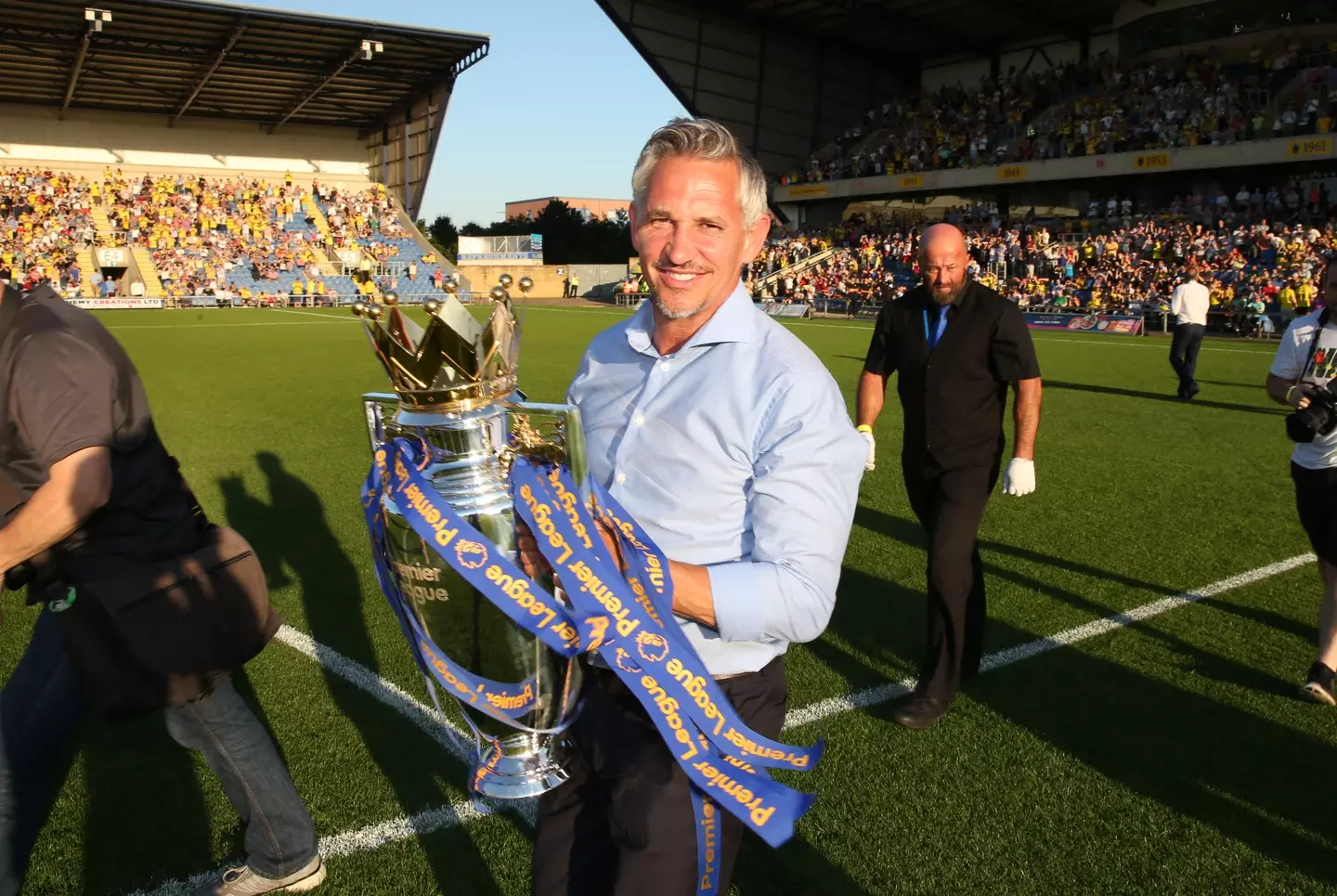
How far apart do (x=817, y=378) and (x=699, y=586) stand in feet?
1.39

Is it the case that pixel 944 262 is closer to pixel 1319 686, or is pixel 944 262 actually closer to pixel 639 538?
pixel 1319 686

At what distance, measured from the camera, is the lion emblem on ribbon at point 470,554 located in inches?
53.3

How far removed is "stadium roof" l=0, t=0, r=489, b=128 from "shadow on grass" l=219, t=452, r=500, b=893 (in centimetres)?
3584

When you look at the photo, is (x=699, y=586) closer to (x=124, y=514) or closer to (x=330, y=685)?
(x=124, y=514)

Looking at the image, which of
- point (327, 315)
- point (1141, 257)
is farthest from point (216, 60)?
point (1141, 257)

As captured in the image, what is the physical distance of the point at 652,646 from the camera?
1.50 meters

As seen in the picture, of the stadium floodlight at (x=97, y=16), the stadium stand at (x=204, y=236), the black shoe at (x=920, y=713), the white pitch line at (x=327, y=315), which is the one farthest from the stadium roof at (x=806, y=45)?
the black shoe at (x=920, y=713)

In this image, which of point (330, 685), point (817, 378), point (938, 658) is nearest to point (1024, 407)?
point (938, 658)

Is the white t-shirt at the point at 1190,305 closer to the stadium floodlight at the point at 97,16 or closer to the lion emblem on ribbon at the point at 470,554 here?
the lion emblem on ribbon at the point at 470,554

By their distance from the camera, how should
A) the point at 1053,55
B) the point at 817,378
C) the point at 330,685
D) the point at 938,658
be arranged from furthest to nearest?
1. the point at 1053,55
2. the point at 330,685
3. the point at 938,658
4. the point at 817,378

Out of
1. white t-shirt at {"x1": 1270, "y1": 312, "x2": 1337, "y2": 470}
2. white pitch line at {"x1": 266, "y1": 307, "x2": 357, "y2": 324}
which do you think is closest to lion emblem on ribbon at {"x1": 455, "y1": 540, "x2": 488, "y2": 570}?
white t-shirt at {"x1": 1270, "y1": 312, "x2": 1337, "y2": 470}

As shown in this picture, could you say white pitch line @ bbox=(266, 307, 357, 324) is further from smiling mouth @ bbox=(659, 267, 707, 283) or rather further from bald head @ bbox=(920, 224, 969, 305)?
smiling mouth @ bbox=(659, 267, 707, 283)

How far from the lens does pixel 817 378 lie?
1662 mm

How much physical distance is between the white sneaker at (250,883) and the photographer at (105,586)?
15 mm
